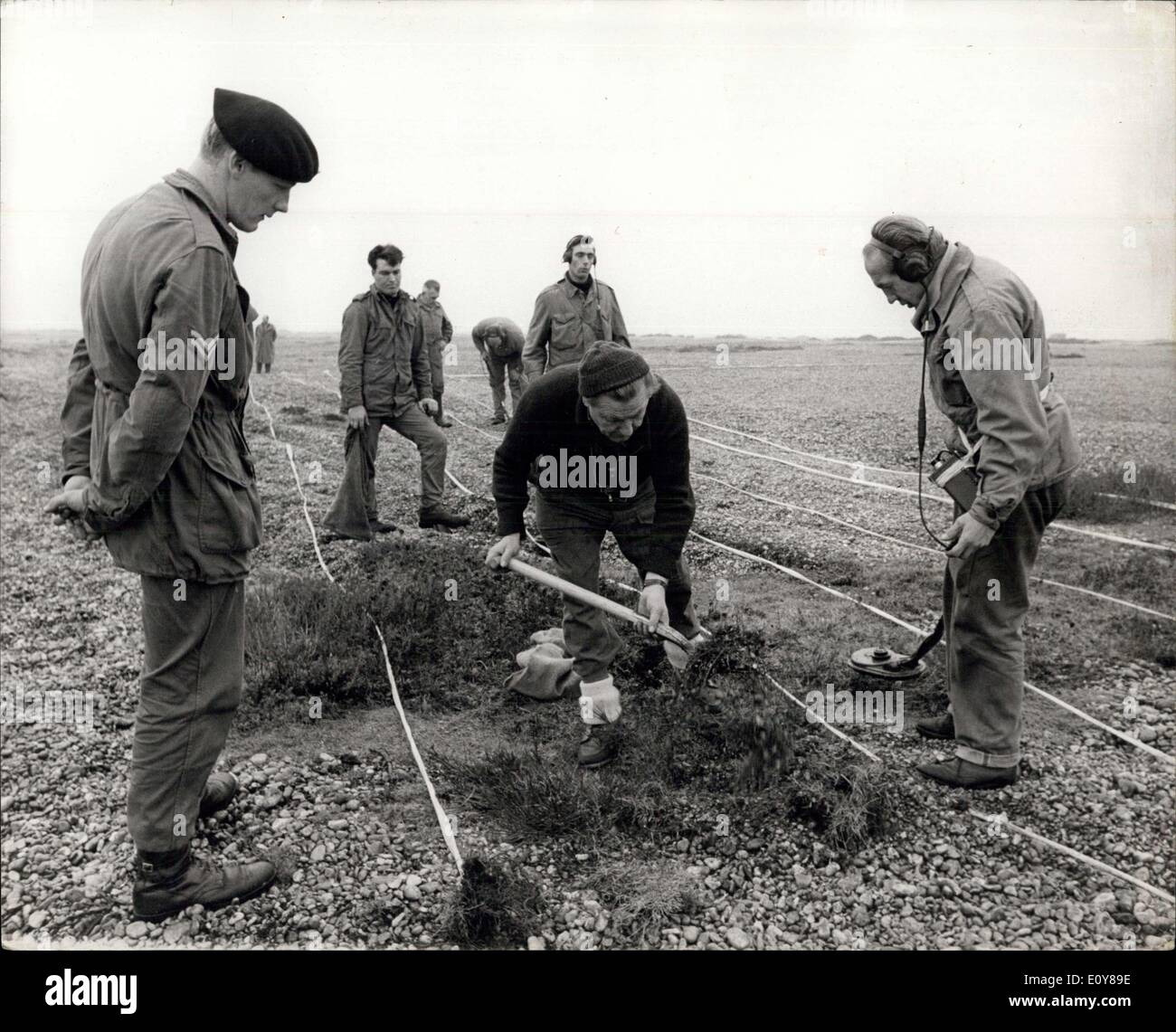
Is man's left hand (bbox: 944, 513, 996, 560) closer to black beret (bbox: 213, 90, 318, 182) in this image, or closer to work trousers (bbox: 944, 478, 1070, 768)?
work trousers (bbox: 944, 478, 1070, 768)

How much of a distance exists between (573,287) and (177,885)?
5480mm

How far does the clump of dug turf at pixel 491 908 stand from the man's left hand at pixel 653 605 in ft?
3.74

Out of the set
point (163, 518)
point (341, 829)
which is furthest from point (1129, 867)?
point (163, 518)

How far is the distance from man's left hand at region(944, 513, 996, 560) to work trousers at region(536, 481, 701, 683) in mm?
1239

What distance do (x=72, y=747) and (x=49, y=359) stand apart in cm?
2385

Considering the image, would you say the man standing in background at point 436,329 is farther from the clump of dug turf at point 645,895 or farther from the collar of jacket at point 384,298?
the clump of dug turf at point 645,895

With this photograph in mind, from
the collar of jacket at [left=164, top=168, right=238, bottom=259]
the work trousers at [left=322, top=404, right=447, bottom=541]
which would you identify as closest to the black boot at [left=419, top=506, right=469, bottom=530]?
the work trousers at [left=322, top=404, right=447, bottom=541]

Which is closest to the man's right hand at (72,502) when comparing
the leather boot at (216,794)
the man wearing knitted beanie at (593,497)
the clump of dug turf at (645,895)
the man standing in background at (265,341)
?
the leather boot at (216,794)

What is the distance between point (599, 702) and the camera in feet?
13.5

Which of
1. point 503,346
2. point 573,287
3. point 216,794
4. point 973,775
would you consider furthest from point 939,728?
point 503,346

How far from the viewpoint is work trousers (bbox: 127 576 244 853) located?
292 centimetres

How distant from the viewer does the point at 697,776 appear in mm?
3998

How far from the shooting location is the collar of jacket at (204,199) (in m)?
2.80
